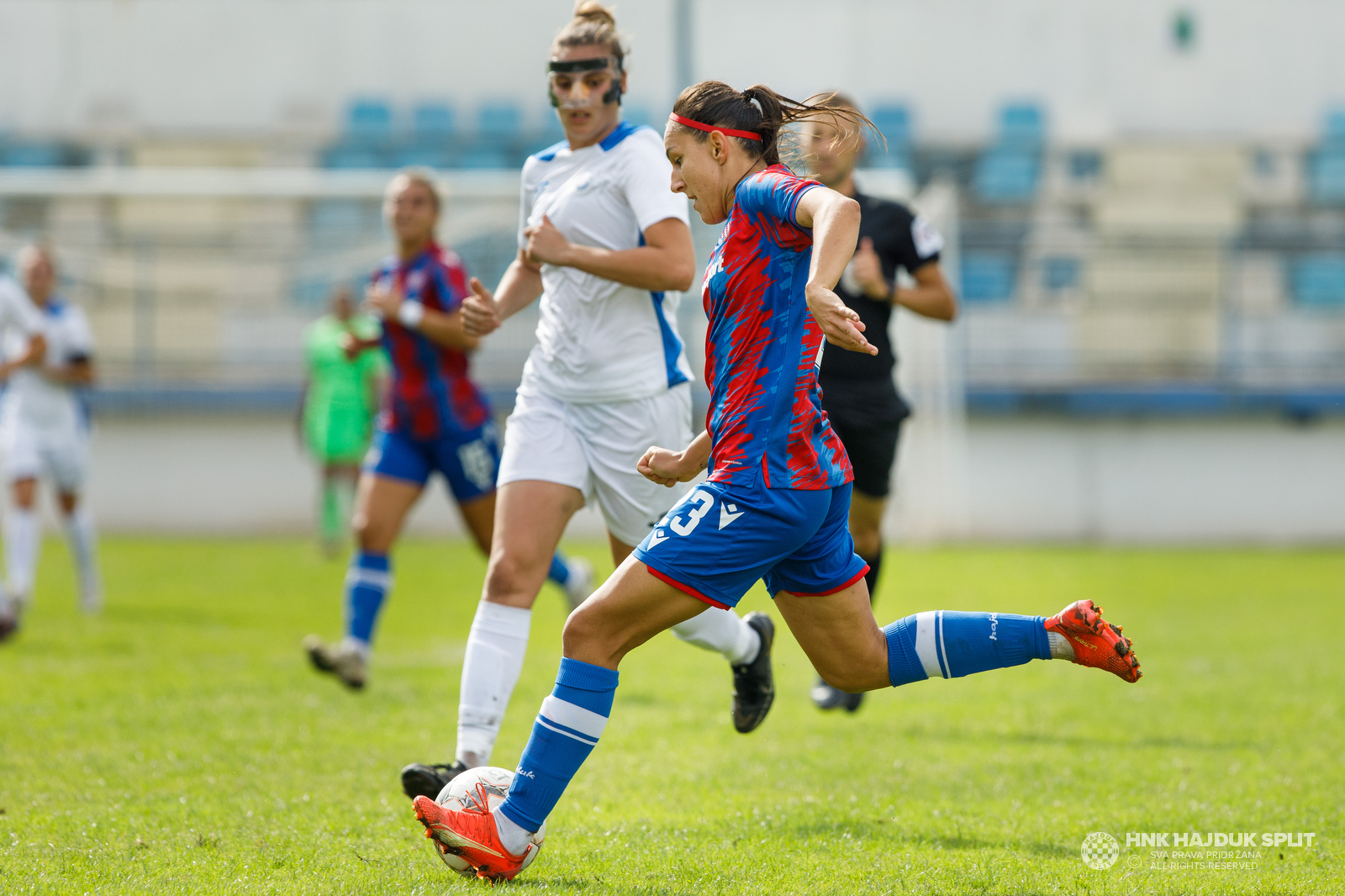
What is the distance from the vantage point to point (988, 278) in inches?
665

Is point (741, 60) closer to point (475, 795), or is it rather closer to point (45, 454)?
point (45, 454)

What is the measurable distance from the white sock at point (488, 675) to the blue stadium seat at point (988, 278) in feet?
44.5

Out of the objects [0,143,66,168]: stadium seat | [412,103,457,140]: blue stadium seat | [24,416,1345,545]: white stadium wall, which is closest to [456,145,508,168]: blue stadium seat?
[412,103,457,140]: blue stadium seat

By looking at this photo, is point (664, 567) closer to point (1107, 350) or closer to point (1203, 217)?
point (1107, 350)

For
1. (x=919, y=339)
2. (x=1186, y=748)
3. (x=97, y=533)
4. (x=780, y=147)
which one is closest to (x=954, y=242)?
(x=919, y=339)

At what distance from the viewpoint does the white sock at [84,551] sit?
9.36 m

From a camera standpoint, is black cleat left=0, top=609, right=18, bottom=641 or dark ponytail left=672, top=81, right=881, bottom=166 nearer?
dark ponytail left=672, top=81, right=881, bottom=166

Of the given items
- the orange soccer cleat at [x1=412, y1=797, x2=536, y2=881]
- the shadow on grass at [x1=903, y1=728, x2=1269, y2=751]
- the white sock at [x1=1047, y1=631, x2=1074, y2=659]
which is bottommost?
the shadow on grass at [x1=903, y1=728, x2=1269, y2=751]

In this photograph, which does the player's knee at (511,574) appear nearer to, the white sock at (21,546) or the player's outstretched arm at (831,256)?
the player's outstretched arm at (831,256)

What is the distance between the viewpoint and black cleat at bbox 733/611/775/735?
15.1 feet

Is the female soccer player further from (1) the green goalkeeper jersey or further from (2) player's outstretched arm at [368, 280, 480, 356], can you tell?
(1) the green goalkeeper jersey

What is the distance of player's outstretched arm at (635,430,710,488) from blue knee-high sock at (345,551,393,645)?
298cm

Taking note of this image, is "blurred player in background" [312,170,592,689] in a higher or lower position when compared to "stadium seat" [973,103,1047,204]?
lower

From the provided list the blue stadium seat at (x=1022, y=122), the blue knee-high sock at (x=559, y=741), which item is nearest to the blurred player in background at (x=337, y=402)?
the blue knee-high sock at (x=559, y=741)
